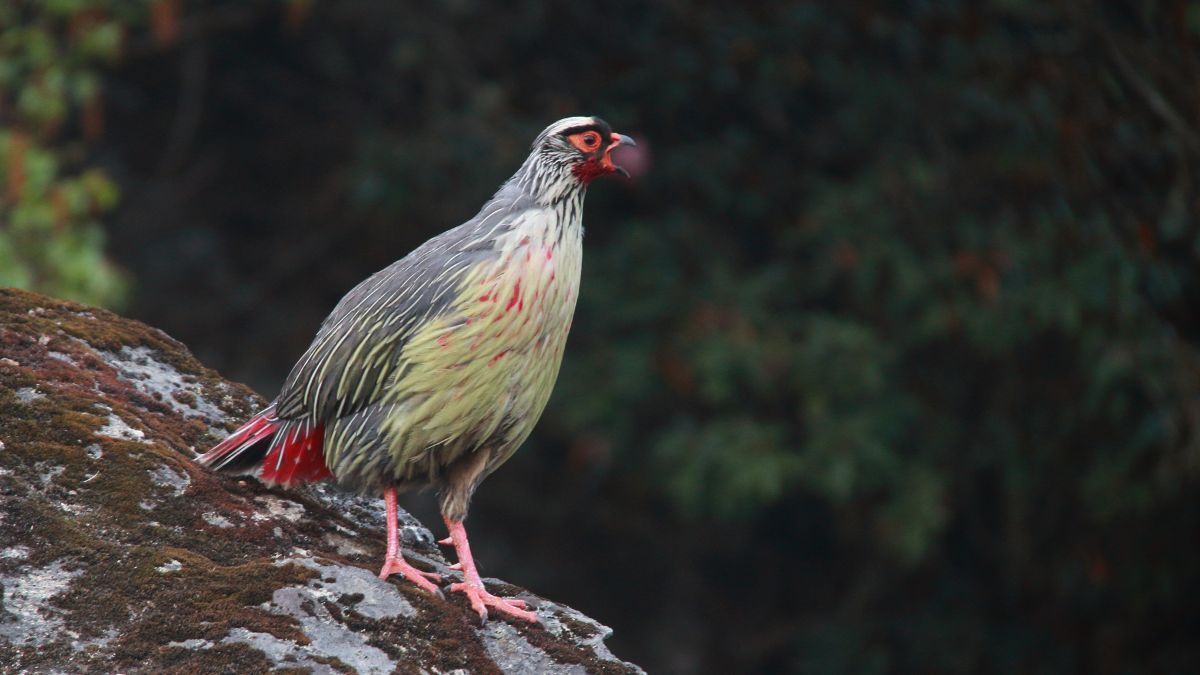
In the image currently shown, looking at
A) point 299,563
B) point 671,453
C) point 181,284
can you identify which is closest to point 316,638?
point 299,563

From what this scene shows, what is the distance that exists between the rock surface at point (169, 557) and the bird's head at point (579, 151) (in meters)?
1.14

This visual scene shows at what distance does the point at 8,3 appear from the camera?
8414 mm

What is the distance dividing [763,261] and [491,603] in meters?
7.00

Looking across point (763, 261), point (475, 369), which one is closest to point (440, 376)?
point (475, 369)

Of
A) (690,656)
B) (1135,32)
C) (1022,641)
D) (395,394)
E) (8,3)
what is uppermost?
(1135,32)

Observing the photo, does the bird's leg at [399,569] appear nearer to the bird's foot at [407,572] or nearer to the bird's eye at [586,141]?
the bird's foot at [407,572]

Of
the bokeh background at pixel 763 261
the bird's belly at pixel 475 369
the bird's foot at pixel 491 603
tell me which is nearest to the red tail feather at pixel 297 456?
the bird's belly at pixel 475 369

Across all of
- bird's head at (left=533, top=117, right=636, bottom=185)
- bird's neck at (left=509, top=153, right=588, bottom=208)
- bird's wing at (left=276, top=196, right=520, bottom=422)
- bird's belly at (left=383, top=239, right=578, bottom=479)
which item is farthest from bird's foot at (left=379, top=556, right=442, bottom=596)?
bird's head at (left=533, top=117, right=636, bottom=185)

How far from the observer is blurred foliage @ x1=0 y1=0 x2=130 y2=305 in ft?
24.4

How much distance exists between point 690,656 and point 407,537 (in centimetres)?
721

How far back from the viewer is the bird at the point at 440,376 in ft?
12.7

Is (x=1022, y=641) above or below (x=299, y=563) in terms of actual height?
below

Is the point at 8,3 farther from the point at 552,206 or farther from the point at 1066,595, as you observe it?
the point at 1066,595

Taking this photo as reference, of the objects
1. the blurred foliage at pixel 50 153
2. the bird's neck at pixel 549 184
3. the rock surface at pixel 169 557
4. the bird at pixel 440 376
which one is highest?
the bird's neck at pixel 549 184
